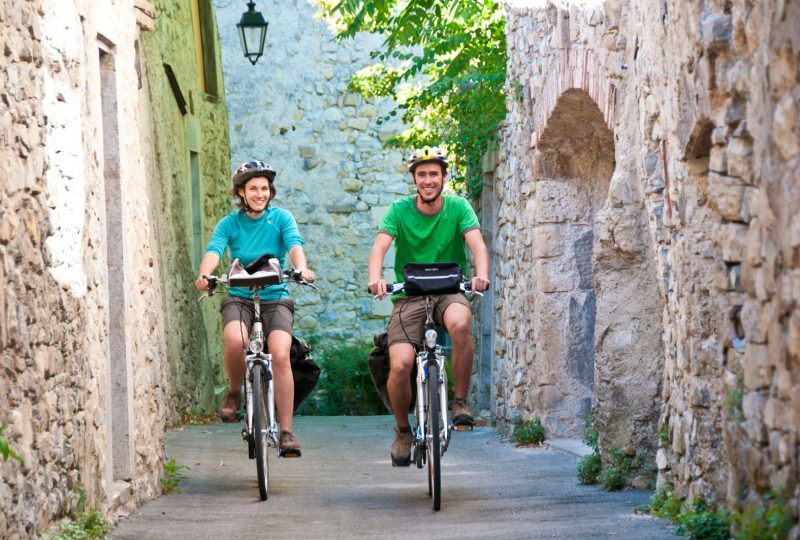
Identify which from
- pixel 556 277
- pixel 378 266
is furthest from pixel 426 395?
pixel 556 277

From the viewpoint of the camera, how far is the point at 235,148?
1922cm

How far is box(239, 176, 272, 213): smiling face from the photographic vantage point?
7.62 meters

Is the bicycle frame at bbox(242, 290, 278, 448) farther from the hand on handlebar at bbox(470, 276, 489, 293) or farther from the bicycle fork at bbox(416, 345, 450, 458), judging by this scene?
the hand on handlebar at bbox(470, 276, 489, 293)

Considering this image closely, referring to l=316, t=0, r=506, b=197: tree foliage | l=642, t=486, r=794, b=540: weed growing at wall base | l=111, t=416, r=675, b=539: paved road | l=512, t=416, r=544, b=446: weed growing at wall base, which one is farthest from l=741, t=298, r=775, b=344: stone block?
l=316, t=0, r=506, b=197: tree foliage

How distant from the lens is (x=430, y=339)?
679 centimetres

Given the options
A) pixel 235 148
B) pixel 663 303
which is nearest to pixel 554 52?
pixel 663 303

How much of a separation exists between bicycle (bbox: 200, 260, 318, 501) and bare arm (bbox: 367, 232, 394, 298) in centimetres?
37

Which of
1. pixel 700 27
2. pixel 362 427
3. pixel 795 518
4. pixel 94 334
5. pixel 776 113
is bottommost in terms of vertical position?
pixel 362 427

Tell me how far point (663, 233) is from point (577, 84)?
2.33 metres

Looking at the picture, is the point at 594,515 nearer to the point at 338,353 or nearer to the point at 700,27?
the point at 700,27

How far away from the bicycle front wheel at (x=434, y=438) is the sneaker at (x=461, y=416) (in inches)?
8.3

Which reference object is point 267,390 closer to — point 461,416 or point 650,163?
point 461,416

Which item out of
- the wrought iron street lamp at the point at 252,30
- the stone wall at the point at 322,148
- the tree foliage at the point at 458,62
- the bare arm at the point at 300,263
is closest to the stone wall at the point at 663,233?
the tree foliage at the point at 458,62

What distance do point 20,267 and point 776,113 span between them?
2604 mm
